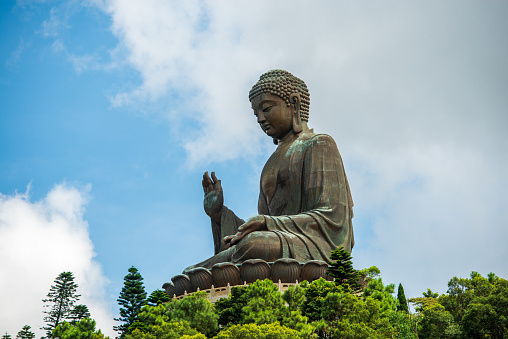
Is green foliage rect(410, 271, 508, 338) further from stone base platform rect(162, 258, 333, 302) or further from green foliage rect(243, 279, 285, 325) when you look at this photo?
green foliage rect(243, 279, 285, 325)

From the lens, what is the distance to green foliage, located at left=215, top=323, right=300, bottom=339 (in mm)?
10344

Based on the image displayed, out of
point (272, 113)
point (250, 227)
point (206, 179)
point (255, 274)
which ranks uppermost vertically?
point (272, 113)

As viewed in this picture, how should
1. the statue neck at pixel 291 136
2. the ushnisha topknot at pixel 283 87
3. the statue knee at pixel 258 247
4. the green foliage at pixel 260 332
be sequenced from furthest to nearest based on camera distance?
1. the statue neck at pixel 291 136
2. the ushnisha topknot at pixel 283 87
3. the statue knee at pixel 258 247
4. the green foliage at pixel 260 332

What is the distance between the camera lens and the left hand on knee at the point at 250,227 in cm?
1551

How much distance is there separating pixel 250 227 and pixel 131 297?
106 inches

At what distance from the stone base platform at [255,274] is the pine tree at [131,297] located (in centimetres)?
111

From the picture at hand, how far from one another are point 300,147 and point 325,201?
1.51 metres

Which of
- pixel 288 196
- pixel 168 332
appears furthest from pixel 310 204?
pixel 168 332

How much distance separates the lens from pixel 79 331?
1209cm

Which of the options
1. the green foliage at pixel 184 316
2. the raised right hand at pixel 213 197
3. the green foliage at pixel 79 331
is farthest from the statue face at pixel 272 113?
the green foliage at pixel 79 331

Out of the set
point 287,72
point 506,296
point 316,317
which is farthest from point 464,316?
point 287,72

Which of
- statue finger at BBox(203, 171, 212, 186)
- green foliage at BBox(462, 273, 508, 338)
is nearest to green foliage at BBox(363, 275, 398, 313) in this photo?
green foliage at BBox(462, 273, 508, 338)

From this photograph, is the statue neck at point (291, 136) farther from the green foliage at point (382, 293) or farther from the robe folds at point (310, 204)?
the green foliage at point (382, 293)

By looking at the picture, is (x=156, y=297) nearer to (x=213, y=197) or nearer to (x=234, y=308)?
(x=234, y=308)
